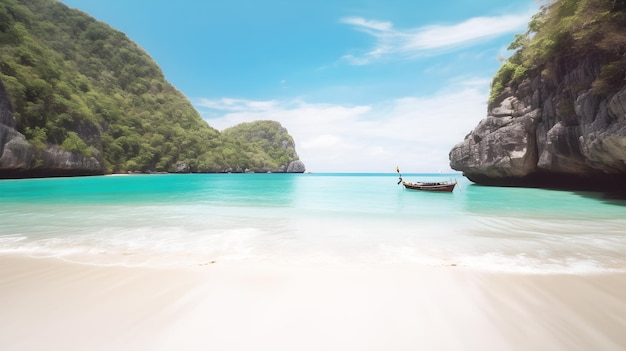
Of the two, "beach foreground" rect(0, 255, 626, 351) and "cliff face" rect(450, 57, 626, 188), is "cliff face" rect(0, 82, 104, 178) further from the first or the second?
"cliff face" rect(450, 57, 626, 188)

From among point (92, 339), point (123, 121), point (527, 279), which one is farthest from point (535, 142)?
point (123, 121)

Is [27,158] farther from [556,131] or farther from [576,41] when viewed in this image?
[576,41]

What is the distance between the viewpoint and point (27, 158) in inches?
1342

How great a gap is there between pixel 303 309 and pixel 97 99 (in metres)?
83.7

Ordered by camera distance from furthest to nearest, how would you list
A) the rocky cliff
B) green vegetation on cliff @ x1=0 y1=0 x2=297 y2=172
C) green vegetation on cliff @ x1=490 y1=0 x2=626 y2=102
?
green vegetation on cliff @ x1=0 y1=0 x2=297 y2=172
the rocky cliff
green vegetation on cliff @ x1=490 y1=0 x2=626 y2=102

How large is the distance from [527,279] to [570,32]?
20324mm

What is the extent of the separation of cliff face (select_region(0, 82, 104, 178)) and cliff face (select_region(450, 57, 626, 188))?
51.3 metres

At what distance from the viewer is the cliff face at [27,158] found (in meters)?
31.2

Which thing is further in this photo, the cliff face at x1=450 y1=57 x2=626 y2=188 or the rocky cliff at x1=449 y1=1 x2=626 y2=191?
the cliff face at x1=450 y1=57 x2=626 y2=188

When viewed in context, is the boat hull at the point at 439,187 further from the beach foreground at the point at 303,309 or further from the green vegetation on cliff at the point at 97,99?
the green vegetation on cliff at the point at 97,99

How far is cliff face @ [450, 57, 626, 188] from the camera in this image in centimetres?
1381

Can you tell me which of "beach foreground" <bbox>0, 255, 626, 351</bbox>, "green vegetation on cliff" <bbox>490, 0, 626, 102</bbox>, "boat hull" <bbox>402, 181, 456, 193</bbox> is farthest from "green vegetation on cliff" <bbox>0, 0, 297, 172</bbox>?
"green vegetation on cliff" <bbox>490, 0, 626, 102</bbox>

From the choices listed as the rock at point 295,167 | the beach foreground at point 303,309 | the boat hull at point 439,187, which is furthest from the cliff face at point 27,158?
the rock at point 295,167

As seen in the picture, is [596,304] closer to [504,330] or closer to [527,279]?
[527,279]
